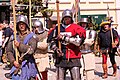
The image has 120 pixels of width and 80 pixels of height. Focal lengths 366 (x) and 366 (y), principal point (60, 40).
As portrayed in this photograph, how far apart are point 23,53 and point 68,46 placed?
98 centimetres

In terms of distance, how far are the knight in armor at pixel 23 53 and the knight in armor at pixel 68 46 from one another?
70 cm

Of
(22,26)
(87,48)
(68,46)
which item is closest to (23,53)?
(22,26)

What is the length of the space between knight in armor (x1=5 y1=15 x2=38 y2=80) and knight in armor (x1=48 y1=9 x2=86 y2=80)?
704mm

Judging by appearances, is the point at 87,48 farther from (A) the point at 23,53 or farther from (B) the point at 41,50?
(A) the point at 23,53

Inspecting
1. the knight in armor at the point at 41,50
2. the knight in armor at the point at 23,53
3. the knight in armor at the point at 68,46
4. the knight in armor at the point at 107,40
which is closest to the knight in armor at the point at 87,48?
the knight in armor at the point at 107,40

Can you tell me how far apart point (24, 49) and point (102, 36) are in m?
4.37

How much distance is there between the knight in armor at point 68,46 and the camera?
608 centimetres

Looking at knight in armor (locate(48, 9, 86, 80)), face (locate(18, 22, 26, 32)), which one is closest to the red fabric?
knight in armor (locate(48, 9, 86, 80))

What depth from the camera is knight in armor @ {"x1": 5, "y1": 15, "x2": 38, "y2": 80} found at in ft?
17.8

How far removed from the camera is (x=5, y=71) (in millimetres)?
11641

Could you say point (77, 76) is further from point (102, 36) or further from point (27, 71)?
point (102, 36)

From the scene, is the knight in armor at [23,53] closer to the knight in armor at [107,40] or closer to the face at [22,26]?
the face at [22,26]

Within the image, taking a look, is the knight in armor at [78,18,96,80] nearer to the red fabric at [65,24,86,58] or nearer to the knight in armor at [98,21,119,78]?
the knight in armor at [98,21,119,78]

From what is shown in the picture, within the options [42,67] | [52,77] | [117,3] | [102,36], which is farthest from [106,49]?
[117,3]
